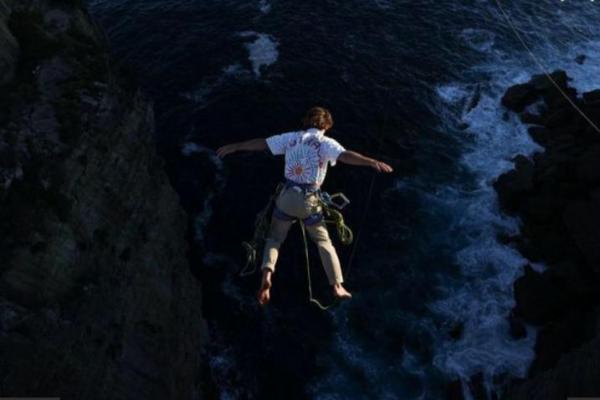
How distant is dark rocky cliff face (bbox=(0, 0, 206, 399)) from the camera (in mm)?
17531

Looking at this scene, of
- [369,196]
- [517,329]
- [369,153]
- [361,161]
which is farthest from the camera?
[369,153]

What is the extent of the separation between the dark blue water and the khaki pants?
13.6 metres

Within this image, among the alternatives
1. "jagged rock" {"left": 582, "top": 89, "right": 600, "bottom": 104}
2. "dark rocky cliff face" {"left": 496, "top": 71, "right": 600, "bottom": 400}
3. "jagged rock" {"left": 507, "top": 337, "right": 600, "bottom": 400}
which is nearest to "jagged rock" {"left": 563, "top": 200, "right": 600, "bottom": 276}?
"dark rocky cliff face" {"left": 496, "top": 71, "right": 600, "bottom": 400}

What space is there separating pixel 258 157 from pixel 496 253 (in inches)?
697

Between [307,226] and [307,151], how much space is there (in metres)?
2.89

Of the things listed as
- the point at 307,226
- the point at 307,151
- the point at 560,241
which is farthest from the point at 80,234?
the point at 560,241

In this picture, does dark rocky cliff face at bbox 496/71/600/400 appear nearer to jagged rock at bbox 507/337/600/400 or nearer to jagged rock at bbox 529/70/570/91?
jagged rock at bbox 507/337/600/400

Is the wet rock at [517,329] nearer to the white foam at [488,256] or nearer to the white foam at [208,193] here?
the white foam at [488,256]

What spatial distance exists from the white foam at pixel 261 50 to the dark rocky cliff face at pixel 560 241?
22.2m

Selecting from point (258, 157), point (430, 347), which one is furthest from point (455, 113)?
point (430, 347)

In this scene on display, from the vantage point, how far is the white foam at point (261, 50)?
45.6m

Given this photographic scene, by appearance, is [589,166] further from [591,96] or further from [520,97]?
[591,96]

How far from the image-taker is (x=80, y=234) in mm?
20453

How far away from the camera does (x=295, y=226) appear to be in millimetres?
33625
